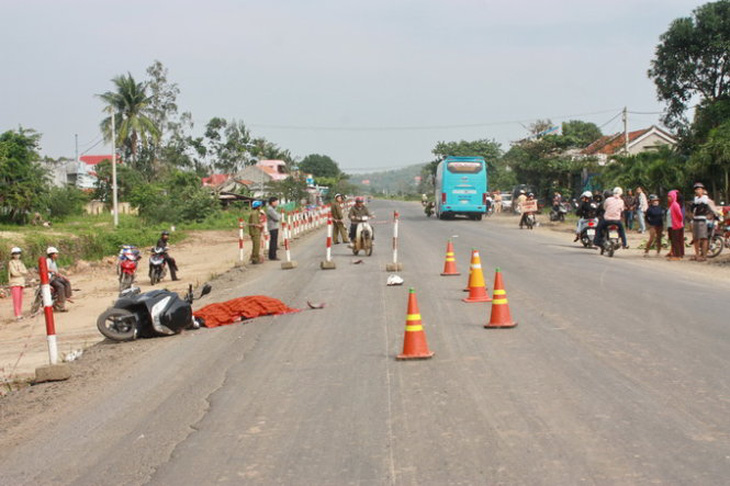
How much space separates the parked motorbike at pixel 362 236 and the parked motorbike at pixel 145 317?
10.4 metres

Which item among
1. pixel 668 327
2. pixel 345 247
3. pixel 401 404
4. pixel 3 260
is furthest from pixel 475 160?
pixel 401 404

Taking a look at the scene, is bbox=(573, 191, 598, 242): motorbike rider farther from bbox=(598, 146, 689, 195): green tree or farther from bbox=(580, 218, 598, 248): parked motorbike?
bbox=(598, 146, 689, 195): green tree

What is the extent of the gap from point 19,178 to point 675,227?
29541mm

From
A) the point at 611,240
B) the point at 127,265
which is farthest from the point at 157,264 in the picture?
the point at 611,240

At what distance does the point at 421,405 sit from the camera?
6.09 m

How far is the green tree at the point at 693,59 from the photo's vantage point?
38.5 metres

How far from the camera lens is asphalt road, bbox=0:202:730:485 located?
4766 millimetres

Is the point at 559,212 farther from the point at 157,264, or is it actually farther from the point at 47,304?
the point at 47,304

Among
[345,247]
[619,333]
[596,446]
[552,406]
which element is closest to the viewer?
[596,446]

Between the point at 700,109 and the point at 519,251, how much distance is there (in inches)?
733

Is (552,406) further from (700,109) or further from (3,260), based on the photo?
(700,109)

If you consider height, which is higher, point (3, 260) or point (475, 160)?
point (475, 160)

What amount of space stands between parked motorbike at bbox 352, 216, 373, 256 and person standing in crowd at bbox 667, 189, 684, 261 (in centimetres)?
753

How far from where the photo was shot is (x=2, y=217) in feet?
119
